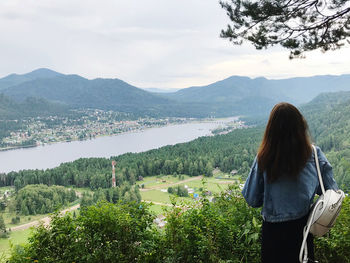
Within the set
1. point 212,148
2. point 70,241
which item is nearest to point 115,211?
point 70,241

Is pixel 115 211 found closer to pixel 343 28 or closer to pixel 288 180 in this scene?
pixel 288 180

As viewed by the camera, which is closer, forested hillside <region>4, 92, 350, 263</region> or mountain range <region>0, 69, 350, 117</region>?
forested hillside <region>4, 92, 350, 263</region>

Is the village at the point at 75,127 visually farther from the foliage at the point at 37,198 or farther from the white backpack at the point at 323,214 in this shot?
the white backpack at the point at 323,214

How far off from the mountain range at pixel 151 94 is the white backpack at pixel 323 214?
11399 cm

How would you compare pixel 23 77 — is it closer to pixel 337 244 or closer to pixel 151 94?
pixel 151 94

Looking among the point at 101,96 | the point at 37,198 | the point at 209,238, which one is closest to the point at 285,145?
the point at 209,238

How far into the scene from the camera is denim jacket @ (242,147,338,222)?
125cm

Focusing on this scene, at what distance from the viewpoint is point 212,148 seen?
3931 centimetres

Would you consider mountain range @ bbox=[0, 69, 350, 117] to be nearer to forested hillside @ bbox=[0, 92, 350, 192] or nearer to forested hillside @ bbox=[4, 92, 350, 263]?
forested hillside @ bbox=[0, 92, 350, 192]

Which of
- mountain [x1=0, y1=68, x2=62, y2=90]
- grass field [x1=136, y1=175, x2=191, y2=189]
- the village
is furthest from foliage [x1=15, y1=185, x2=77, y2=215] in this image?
mountain [x1=0, y1=68, x2=62, y2=90]

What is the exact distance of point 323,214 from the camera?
1.18 m

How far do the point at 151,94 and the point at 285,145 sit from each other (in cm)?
14845

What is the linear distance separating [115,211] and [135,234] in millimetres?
217

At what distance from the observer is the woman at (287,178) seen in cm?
125
